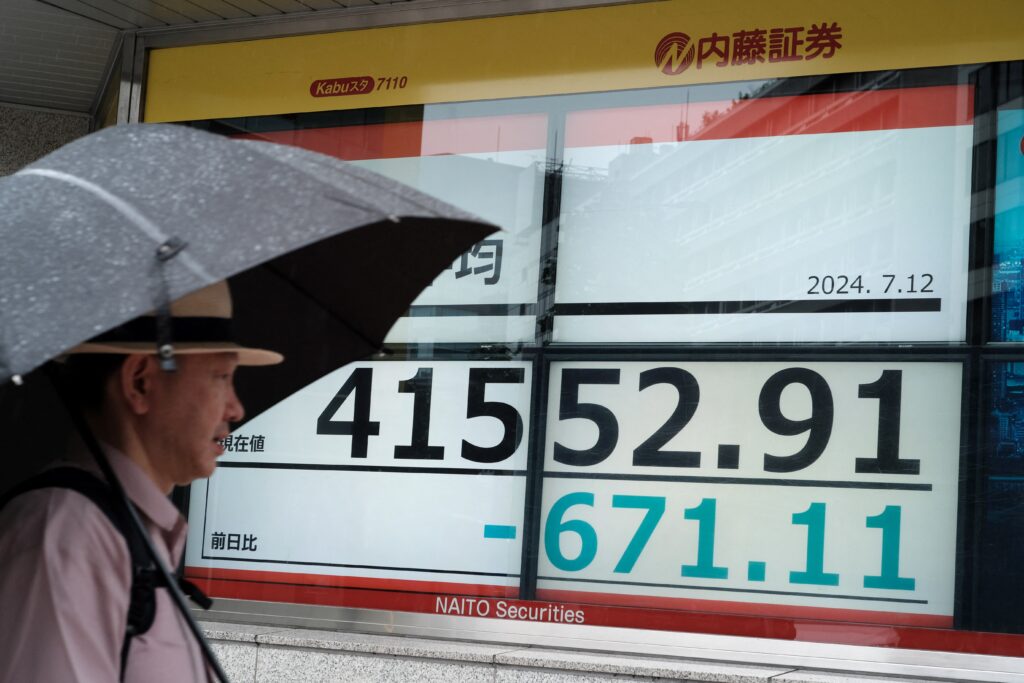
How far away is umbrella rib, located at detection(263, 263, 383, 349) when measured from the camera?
2604 mm

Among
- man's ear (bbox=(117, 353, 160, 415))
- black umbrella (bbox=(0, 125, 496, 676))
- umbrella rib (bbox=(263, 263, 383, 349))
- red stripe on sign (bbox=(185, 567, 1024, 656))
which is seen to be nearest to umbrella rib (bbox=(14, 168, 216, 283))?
black umbrella (bbox=(0, 125, 496, 676))

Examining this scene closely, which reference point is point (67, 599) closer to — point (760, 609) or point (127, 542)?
point (127, 542)

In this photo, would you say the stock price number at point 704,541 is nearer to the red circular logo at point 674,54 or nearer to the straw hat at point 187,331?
the red circular logo at point 674,54

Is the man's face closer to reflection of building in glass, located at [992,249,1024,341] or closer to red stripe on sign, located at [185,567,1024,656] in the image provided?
red stripe on sign, located at [185,567,1024,656]

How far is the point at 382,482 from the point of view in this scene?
20.0ft

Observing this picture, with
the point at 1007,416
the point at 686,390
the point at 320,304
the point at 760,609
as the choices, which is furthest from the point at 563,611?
the point at 320,304

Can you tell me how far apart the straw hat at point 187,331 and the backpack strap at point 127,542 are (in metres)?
0.22

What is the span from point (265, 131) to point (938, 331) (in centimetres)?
354

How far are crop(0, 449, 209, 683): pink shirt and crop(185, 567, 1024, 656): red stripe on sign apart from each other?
3.96 metres

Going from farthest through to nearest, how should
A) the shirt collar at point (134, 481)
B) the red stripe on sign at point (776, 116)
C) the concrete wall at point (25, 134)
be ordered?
the concrete wall at point (25, 134)
the red stripe on sign at point (776, 116)
the shirt collar at point (134, 481)

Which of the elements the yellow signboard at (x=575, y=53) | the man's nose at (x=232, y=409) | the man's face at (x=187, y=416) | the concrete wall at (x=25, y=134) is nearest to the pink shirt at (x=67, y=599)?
the man's face at (x=187, y=416)

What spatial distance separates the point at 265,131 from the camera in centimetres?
650

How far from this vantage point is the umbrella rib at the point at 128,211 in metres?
1.59

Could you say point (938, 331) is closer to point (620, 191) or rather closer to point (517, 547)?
point (620, 191)
